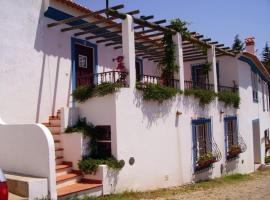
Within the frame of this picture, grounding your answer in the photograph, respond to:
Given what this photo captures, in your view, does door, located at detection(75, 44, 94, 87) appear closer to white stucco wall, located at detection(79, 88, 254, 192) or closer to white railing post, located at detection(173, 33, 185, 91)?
white stucco wall, located at detection(79, 88, 254, 192)

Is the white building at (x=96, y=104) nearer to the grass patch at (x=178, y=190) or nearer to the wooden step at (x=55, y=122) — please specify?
the wooden step at (x=55, y=122)

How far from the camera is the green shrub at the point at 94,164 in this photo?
871 centimetres

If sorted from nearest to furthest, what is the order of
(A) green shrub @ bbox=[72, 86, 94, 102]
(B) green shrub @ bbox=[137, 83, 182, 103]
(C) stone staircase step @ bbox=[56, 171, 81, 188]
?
(C) stone staircase step @ bbox=[56, 171, 81, 188], (A) green shrub @ bbox=[72, 86, 94, 102], (B) green shrub @ bbox=[137, 83, 182, 103]

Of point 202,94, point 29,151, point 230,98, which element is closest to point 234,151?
point 230,98

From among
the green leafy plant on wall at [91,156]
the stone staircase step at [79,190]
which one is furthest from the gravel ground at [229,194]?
the stone staircase step at [79,190]

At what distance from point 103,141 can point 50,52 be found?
3.47m

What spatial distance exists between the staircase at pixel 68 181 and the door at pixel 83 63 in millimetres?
2624

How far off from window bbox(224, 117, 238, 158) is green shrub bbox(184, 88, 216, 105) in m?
1.95

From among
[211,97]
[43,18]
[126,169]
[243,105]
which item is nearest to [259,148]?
[243,105]

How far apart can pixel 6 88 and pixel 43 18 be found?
2635mm

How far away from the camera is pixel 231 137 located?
16.1m

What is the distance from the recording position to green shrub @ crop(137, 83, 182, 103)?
1029 cm

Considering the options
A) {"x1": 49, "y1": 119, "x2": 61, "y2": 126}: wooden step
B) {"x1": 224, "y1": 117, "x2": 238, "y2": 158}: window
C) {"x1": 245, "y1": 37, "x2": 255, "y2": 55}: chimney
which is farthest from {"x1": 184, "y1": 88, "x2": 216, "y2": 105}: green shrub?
{"x1": 245, "y1": 37, "x2": 255, "y2": 55}: chimney

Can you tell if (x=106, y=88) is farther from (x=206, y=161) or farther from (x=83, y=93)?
(x=206, y=161)
